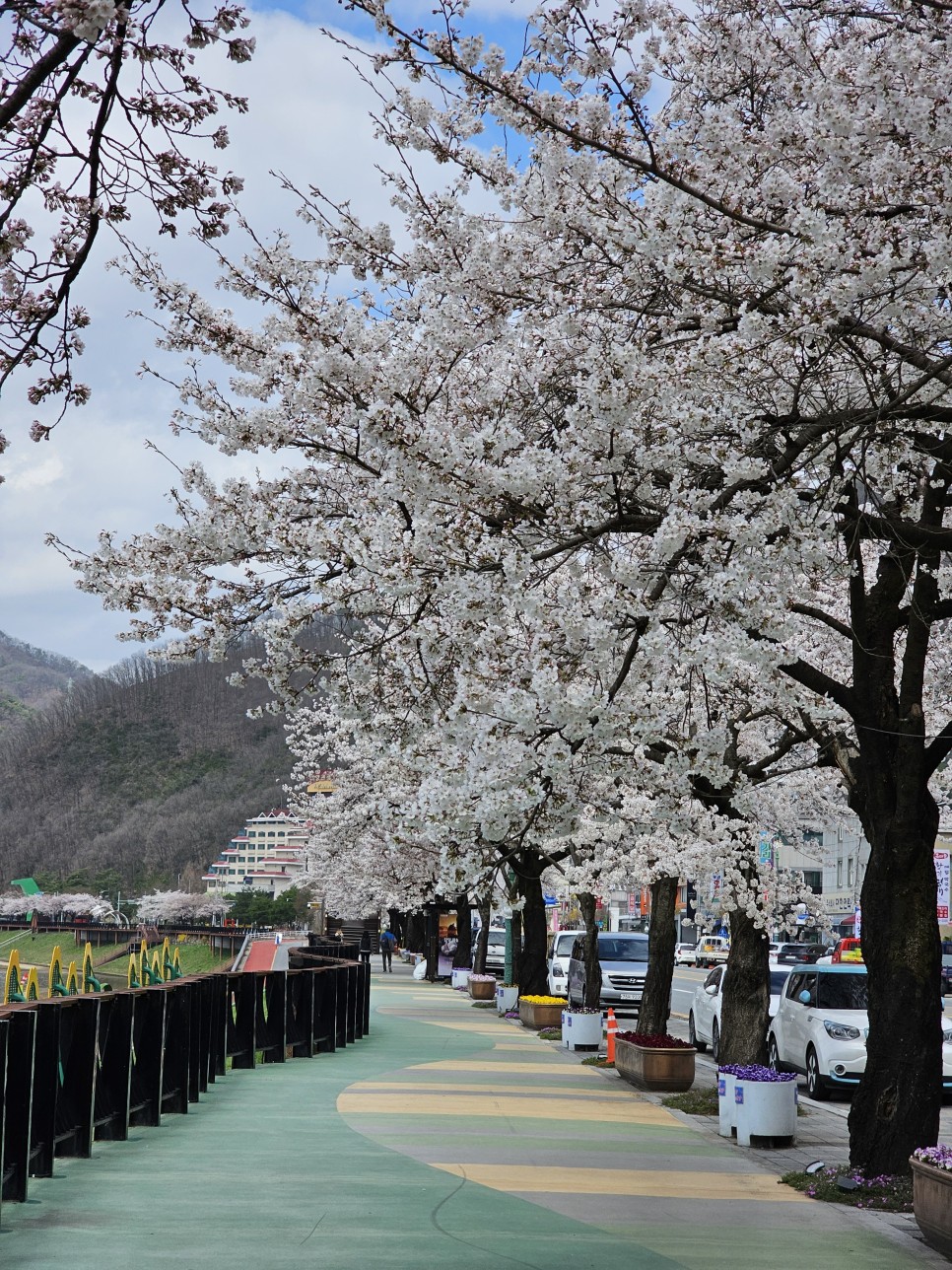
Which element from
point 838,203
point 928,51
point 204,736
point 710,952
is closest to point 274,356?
point 838,203

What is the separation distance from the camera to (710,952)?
78688 mm

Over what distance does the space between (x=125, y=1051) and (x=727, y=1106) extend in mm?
5825

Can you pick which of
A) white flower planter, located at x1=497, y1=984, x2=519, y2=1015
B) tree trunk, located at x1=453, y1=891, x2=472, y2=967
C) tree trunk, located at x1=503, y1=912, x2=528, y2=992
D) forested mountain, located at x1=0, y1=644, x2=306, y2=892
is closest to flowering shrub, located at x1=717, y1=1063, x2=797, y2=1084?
white flower planter, located at x1=497, y1=984, x2=519, y2=1015

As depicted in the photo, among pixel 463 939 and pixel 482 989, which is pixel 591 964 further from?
pixel 463 939

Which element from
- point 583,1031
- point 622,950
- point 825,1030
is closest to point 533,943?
point 622,950

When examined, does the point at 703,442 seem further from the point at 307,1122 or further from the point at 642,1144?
the point at 307,1122

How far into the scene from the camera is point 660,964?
779 inches

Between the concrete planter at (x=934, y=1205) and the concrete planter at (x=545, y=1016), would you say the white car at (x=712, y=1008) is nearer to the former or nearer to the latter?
the concrete planter at (x=545, y=1016)

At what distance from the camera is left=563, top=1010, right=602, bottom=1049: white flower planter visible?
2256cm

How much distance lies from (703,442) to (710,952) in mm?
73978

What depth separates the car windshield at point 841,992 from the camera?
1883 centimetres

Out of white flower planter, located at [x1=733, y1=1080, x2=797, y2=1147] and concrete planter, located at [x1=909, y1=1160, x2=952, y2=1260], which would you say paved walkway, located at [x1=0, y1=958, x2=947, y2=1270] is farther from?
white flower planter, located at [x1=733, y1=1080, x2=797, y2=1147]

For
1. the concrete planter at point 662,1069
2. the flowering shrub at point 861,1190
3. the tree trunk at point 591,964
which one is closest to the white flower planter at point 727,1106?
the flowering shrub at point 861,1190

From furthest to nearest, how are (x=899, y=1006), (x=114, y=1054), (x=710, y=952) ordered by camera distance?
(x=710, y=952), (x=114, y=1054), (x=899, y=1006)
